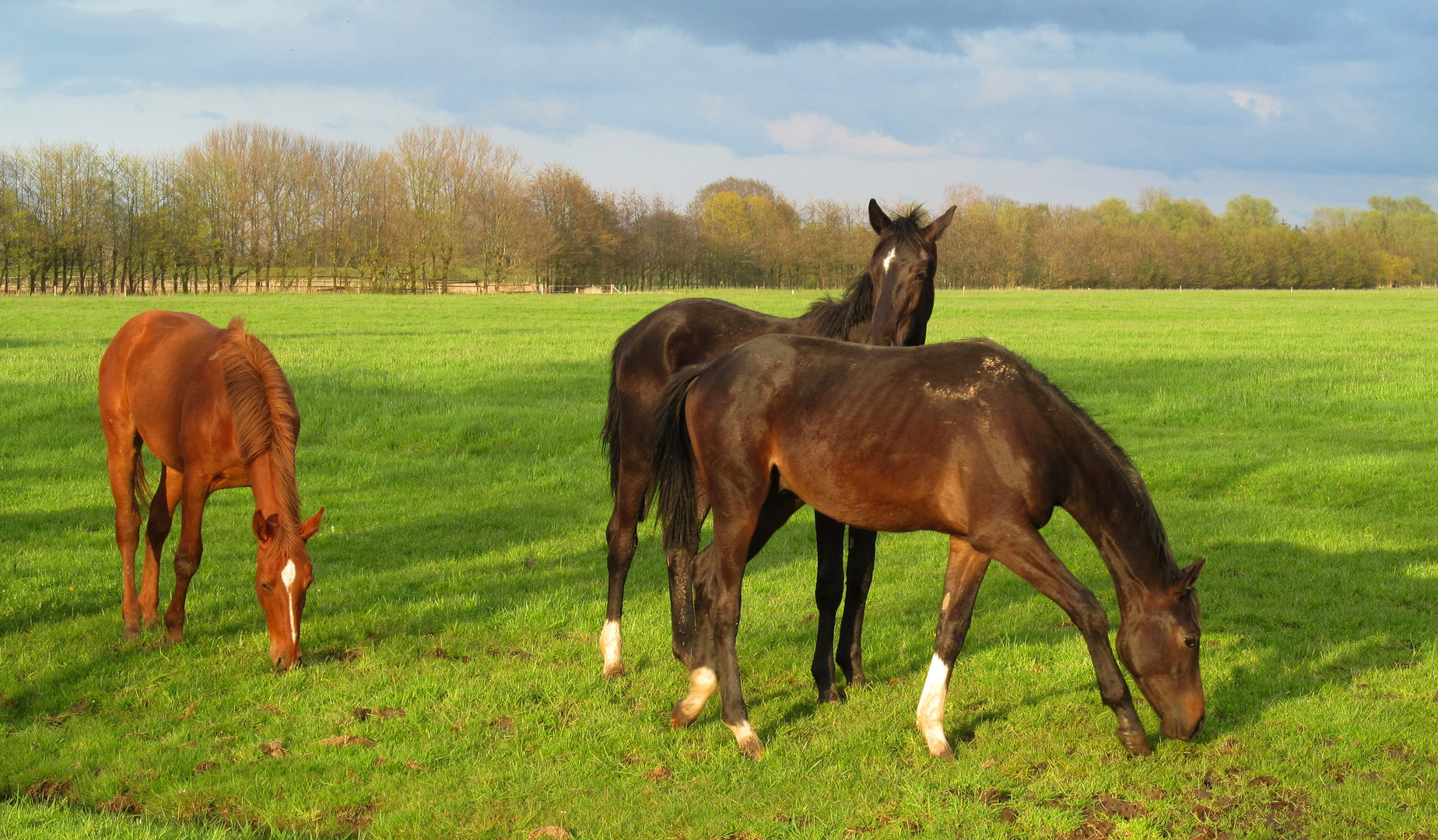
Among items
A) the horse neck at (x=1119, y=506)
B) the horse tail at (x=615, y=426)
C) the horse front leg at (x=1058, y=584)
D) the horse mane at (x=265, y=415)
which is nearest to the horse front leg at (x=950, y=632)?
the horse front leg at (x=1058, y=584)

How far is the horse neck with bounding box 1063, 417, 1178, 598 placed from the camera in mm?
4262

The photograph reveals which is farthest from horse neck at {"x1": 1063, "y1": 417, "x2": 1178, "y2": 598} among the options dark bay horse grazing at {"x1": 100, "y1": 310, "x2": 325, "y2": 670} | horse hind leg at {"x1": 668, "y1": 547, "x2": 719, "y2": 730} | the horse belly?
dark bay horse grazing at {"x1": 100, "y1": 310, "x2": 325, "y2": 670}

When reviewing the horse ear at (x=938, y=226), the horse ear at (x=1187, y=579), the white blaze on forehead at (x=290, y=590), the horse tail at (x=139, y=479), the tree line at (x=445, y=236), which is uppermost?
the tree line at (x=445, y=236)

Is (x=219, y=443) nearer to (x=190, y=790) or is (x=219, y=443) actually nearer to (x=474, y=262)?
(x=190, y=790)

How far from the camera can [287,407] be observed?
5797 millimetres

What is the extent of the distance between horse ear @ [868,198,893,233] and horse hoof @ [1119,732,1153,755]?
2956 millimetres

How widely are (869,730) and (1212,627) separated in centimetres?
287

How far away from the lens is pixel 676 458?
501 centimetres

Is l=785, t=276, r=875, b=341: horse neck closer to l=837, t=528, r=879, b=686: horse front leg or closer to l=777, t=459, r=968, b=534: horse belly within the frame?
l=837, t=528, r=879, b=686: horse front leg

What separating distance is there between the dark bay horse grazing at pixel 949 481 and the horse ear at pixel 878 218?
139 cm

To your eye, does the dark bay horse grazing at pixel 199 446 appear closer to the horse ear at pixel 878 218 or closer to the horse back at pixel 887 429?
the horse back at pixel 887 429

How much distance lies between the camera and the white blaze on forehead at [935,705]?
4.47 metres

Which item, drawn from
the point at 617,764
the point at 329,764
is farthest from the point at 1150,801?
the point at 329,764

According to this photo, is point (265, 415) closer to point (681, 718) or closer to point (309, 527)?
point (309, 527)
